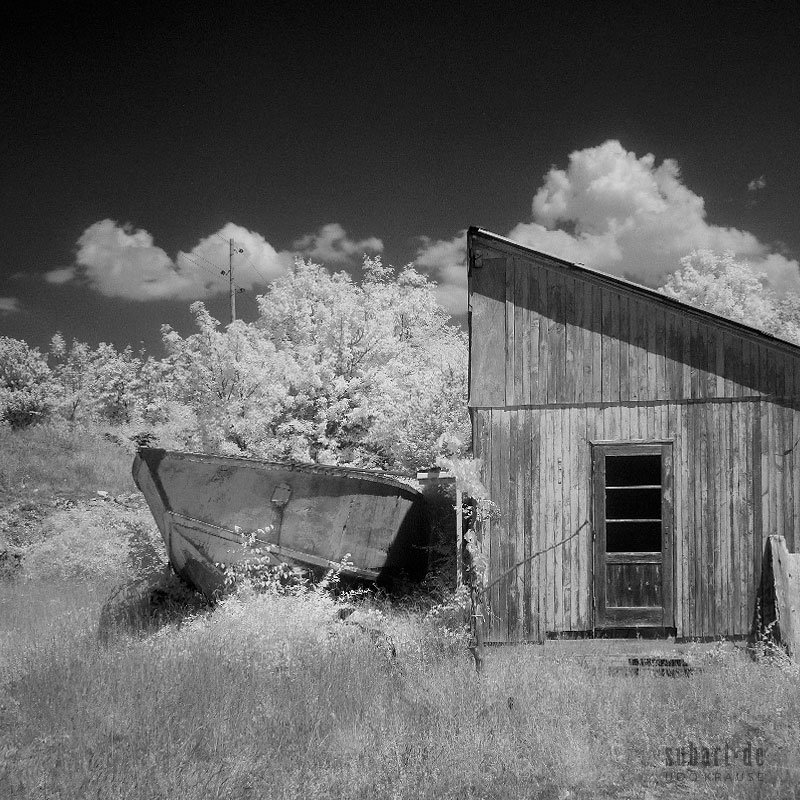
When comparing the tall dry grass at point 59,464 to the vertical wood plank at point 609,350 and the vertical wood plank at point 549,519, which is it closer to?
the vertical wood plank at point 549,519

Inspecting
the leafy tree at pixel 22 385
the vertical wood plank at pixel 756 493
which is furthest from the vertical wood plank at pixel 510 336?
the leafy tree at pixel 22 385

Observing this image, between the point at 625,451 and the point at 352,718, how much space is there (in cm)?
478

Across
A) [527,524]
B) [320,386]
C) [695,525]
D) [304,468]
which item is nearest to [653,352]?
[695,525]

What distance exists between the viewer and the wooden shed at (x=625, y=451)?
896 centimetres

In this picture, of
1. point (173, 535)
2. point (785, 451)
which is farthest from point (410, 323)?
point (785, 451)

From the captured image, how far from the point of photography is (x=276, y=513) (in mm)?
10633

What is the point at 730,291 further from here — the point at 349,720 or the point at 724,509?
the point at 349,720

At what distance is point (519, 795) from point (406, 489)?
19.0 feet

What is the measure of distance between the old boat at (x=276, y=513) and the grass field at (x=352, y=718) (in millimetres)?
1556

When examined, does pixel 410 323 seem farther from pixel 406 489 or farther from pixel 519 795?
pixel 519 795

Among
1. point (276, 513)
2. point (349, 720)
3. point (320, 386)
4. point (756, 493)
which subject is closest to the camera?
point (349, 720)

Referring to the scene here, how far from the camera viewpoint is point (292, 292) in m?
21.7

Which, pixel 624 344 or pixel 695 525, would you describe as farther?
pixel 624 344

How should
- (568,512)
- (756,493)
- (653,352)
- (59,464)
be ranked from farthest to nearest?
(59,464) < (653,352) < (568,512) < (756,493)
